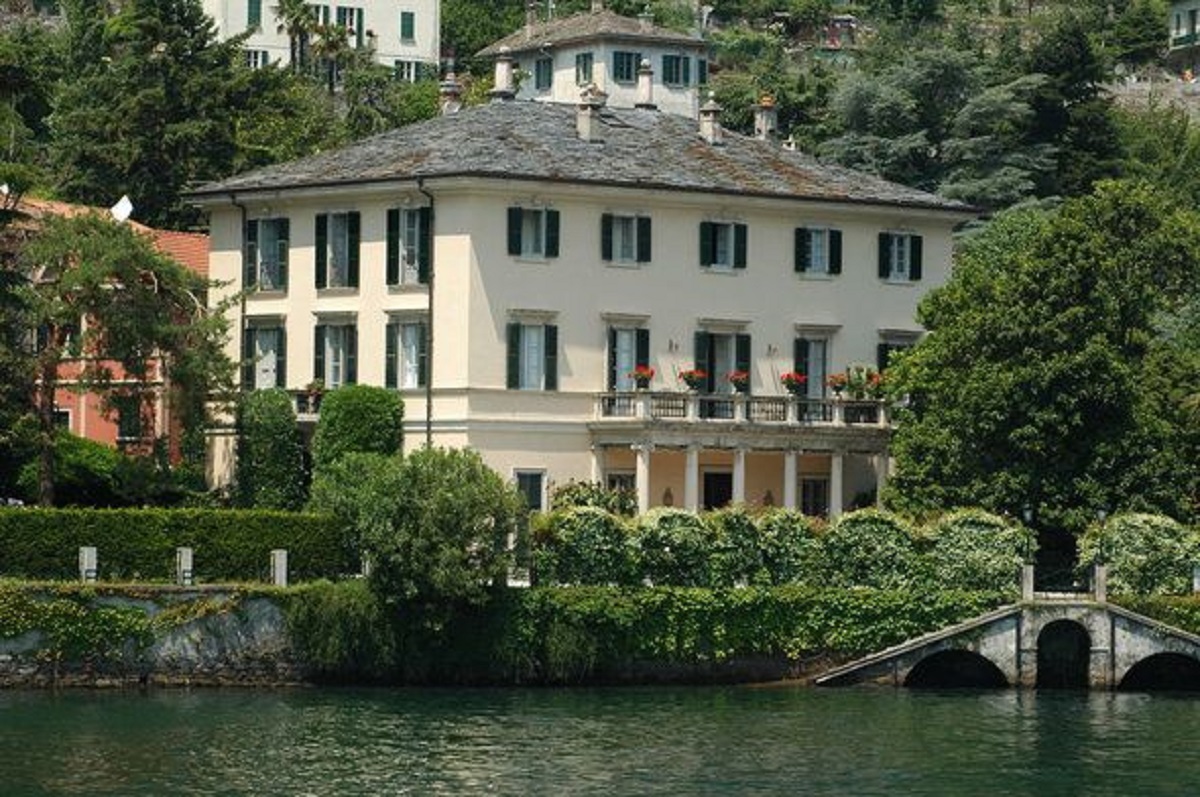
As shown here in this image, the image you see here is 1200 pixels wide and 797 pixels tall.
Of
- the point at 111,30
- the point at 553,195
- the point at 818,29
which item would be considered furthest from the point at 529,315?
the point at 818,29

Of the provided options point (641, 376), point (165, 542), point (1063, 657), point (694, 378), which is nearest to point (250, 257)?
point (641, 376)

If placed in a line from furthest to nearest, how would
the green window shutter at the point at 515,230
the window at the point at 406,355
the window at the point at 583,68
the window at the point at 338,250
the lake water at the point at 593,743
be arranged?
the window at the point at 583,68
the window at the point at 338,250
the window at the point at 406,355
the green window shutter at the point at 515,230
the lake water at the point at 593,743

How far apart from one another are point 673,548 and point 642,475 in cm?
809

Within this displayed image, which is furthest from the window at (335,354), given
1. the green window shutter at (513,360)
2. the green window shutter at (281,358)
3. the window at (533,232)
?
the window at (533,232)

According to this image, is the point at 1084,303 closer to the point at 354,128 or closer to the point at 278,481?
the point at 278,481

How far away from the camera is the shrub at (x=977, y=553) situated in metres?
84.1

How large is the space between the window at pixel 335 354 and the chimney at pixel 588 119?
792cm

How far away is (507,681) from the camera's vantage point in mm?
81062

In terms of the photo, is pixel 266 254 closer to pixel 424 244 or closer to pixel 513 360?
pixel 424 244

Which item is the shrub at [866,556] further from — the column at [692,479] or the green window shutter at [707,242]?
the green window shutter at [707,242]

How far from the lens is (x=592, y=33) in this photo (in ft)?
489

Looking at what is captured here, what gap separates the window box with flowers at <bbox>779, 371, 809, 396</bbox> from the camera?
93.9m

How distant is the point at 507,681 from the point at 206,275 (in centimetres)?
2072

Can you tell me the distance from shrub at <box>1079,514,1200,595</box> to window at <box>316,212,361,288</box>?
66.0 ft
